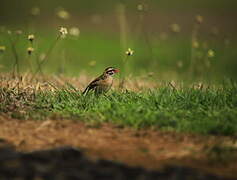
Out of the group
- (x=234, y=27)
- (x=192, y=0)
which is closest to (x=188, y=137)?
(x=234, y=27)

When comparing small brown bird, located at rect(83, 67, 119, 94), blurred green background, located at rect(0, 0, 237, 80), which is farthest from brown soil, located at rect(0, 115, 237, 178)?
blurred green background, located at rect(0, 0, 237, 80)

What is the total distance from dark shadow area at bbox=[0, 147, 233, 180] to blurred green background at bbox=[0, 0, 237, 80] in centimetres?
1164

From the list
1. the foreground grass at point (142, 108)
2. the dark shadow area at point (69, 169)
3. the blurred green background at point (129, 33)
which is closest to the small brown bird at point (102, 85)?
the foreground grass at point (142, 108)

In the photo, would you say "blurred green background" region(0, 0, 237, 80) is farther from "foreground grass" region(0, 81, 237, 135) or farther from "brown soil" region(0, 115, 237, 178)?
"brown soil" region(0, 115, 237, 178)

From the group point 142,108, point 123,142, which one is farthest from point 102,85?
point 123,142

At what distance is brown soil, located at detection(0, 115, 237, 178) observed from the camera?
639 centimetres

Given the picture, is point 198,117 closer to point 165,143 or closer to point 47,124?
point 165,143

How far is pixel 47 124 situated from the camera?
24.7 feet

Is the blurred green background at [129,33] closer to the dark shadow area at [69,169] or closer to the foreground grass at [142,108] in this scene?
the foreground grass at [142,108]

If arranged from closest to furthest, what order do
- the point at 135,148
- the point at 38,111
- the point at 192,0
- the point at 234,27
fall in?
1. the point at 135,148
2. the point at 38,111
3. the point at 234,27
4. the point at 192,0

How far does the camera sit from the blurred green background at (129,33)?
67.4 ft

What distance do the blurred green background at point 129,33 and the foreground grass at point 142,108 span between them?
9.11 m

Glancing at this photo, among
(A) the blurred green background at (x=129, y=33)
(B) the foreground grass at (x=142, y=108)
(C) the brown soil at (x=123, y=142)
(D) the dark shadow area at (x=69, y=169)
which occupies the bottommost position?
(D) the dark shadow area at (x=69, y=169)

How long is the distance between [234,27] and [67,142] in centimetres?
2377
